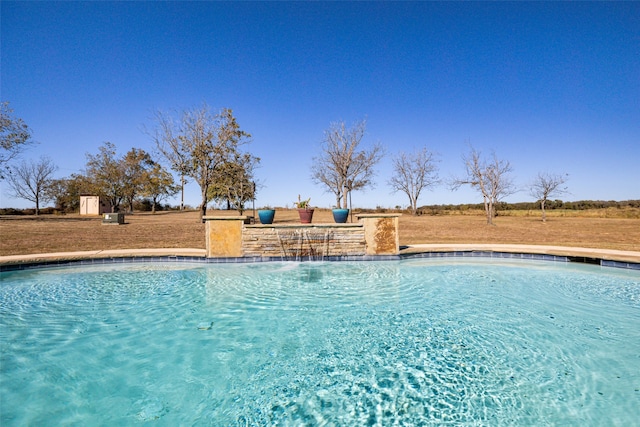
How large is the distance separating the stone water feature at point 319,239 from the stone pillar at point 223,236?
Answer: 0.03 meters

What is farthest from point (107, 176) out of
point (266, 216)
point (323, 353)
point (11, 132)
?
point (323, 353)

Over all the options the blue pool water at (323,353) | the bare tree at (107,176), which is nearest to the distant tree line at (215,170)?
the bare tree at (107,176)

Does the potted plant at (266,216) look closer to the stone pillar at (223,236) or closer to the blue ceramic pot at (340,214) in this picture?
the stone pillar at (223,236)

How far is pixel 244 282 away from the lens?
6.72 m

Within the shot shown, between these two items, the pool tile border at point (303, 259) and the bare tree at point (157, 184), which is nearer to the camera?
the pool tile border at point (303, 259)

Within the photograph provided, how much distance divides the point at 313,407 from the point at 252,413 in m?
0.51

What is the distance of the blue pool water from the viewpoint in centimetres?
240

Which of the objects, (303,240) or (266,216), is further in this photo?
(266,216)

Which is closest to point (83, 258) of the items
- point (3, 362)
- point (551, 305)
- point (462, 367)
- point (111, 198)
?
point (3, 362)

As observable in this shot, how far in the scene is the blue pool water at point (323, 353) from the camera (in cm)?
240

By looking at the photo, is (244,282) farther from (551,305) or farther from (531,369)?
(551,305)

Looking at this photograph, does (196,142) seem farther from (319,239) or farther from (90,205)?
(90,205)

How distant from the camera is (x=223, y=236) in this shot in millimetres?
8977

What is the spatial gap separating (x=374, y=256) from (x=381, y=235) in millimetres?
703
